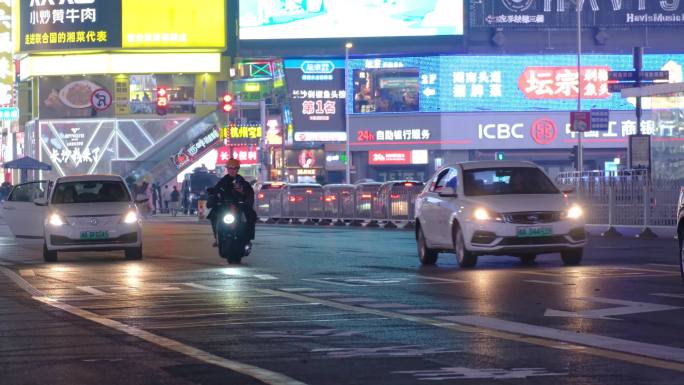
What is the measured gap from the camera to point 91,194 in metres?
27.6

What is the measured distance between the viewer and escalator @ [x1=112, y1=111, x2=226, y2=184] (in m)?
86.1

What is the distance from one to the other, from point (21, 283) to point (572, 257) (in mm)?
7676

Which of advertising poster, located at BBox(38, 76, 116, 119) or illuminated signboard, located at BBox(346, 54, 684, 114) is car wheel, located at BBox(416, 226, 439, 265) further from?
advertising poster, located at BBox(38, 76, 116, 119)

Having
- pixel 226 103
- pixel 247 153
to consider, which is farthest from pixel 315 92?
pixel 226 103

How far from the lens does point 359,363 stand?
10383mm

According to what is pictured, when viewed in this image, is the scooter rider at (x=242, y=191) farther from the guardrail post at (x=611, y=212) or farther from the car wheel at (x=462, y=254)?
the guardrail post at (x=611, y=212)

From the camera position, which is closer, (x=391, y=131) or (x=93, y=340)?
(x=93, y=340)

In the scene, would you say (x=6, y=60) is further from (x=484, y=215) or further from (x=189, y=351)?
(x=189, y=351)

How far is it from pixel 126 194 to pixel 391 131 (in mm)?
66012

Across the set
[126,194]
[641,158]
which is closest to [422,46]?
[641,158]

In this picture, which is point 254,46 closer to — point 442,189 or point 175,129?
point 175,129

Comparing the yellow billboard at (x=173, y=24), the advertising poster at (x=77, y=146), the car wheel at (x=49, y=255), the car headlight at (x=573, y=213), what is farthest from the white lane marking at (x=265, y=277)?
the yellow billboard at (x=173, y=24)

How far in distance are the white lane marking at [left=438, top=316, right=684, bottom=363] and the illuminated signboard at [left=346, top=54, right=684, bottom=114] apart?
77.6 meters

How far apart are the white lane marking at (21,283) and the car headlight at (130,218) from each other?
2.57m
